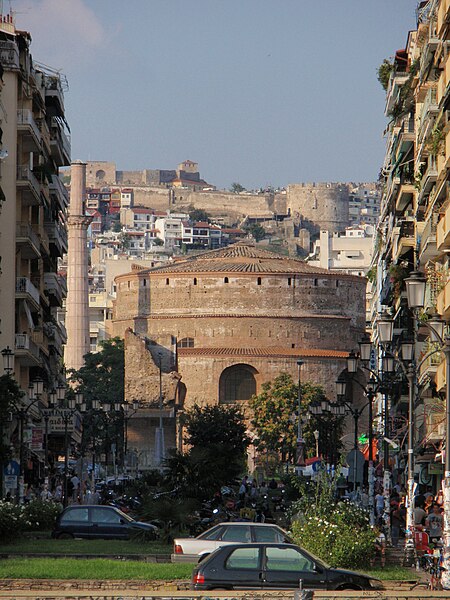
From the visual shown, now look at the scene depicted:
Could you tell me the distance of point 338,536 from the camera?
23.3m

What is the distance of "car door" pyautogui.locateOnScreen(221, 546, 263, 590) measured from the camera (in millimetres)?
19297

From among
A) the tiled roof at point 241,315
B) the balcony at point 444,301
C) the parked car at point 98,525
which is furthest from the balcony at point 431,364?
the tiled roof at point 241,315

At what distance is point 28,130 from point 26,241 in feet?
9.51

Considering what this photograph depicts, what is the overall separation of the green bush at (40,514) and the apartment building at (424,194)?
7692mm

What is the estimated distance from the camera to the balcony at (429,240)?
32.2m

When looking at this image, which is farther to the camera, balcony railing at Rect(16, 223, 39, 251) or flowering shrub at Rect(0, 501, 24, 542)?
balcony railing at Rect(16, 223, 39, 251)

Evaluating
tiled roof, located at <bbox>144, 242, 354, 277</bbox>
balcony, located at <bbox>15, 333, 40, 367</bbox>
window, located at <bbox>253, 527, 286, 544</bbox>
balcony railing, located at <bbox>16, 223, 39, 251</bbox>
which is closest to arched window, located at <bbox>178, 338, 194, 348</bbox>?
tiled roof, located at <bbox>144, 242, 354, 277</bbox>

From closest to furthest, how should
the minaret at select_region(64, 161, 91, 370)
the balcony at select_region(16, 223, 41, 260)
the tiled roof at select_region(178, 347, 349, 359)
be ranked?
1. the balcony at select_region(16, 223, 41, 260)
2. the tiled roof at select_region(178, 347, 349, 359)
3. the minaret at select_region(64, 161, 91, 370)

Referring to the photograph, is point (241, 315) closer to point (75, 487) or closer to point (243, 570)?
point (75, 487)

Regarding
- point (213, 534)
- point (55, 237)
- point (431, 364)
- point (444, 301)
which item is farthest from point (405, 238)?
point (213, 534)

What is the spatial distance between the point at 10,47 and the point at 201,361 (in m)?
59.2

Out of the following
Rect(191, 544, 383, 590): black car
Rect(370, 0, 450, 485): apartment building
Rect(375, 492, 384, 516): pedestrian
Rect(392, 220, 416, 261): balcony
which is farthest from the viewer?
Rect(392, 220, 416, 261): balcony

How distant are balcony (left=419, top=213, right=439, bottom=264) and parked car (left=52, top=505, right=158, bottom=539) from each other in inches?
311

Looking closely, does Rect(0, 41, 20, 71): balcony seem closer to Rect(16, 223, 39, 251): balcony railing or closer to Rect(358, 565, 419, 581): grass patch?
Rect(16, 223, 39, 251): balcony railing
